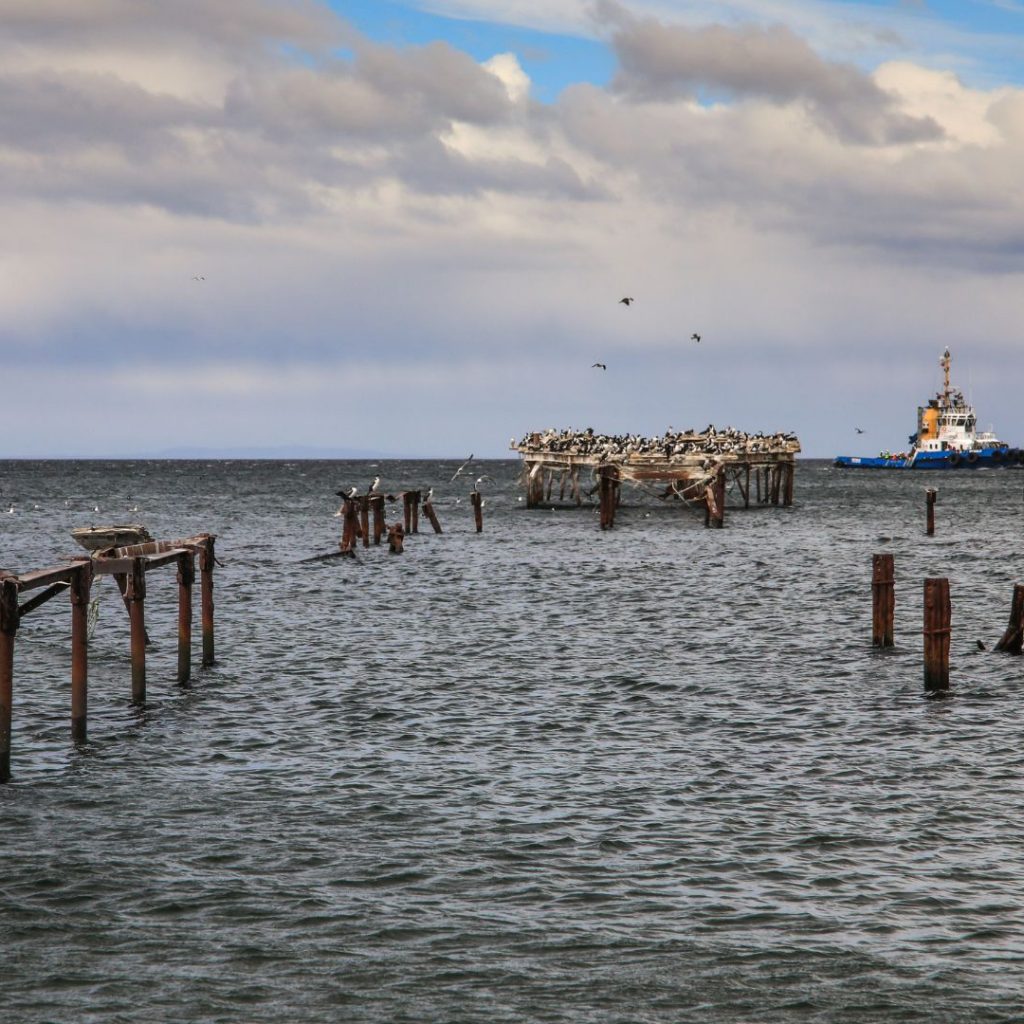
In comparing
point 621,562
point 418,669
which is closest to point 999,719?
point 418,669

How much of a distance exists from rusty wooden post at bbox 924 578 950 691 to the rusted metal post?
1185 cm

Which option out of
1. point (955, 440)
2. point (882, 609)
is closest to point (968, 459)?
point (955, 440)

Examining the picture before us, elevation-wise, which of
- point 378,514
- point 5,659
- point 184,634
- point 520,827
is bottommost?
point 520,827

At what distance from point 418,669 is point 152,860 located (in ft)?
40.3

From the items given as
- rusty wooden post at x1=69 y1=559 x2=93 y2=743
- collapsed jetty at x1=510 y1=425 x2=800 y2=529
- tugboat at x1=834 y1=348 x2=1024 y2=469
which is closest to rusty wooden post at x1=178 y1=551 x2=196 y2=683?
rusty wooden post at x1=69 y1=559 x2=93 y2=743

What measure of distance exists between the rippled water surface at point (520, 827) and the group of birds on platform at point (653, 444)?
43.2 meters

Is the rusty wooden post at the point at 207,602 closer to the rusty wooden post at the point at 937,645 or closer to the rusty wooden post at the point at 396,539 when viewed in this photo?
the rusty wooden post at the point at 937,645

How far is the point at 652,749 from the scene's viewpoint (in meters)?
18.4

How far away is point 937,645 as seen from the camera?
2247 cm

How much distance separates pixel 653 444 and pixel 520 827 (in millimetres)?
64642

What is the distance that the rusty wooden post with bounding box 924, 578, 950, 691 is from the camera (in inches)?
878

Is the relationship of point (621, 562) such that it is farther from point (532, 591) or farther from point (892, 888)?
point (892, 888)

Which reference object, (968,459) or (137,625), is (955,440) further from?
(137,625)

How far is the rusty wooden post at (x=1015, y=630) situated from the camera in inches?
985
